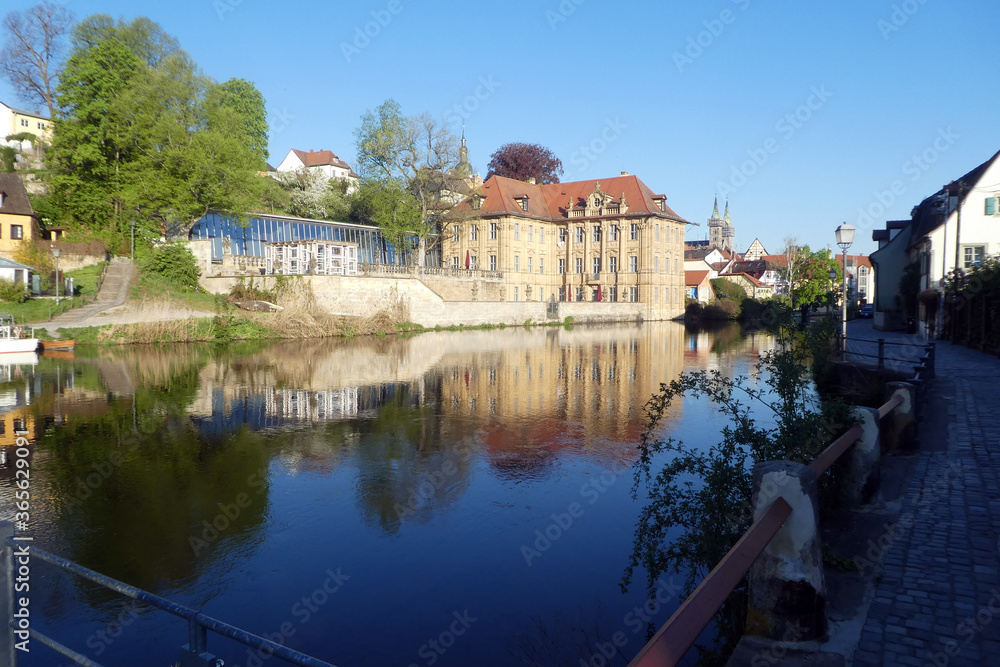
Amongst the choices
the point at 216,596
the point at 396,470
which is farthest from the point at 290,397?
the point at 216,596

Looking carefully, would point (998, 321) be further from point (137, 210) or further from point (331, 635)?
point (137, 210)

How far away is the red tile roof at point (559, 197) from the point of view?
6275 centimetres

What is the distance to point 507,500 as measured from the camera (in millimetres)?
8898

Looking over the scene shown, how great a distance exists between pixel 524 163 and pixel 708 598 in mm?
77448

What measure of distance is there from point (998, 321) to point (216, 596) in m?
23.8

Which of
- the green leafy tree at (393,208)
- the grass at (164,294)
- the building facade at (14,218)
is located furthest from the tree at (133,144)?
the green leafy tree at (393,208)

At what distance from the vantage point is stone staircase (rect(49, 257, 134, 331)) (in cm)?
2980

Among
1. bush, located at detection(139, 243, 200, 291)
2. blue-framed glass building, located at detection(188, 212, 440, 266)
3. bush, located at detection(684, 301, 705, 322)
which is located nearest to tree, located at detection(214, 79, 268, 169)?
blue-framed glass building, located at detection(188, 212, 440, 266)

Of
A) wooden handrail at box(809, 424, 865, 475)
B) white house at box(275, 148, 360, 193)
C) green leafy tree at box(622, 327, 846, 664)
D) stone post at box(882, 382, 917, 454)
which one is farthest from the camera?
white house at box(275, 148, 360, 193)

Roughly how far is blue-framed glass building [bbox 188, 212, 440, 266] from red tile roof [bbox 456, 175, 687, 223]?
11.6m

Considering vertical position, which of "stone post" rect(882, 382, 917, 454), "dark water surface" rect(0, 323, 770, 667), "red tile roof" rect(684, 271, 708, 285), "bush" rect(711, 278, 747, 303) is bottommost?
"dark water surface" rect(0, 323, 770, 667)

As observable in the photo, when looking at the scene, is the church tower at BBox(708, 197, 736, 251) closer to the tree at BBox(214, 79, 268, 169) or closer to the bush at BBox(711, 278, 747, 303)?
the bush at BBox(711, 278, 747, 303)

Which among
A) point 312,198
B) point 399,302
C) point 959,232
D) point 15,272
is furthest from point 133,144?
point 959,232

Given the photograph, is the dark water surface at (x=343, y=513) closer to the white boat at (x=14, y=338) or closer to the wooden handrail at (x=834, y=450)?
the wooden handrail at (x=834, y=450)
